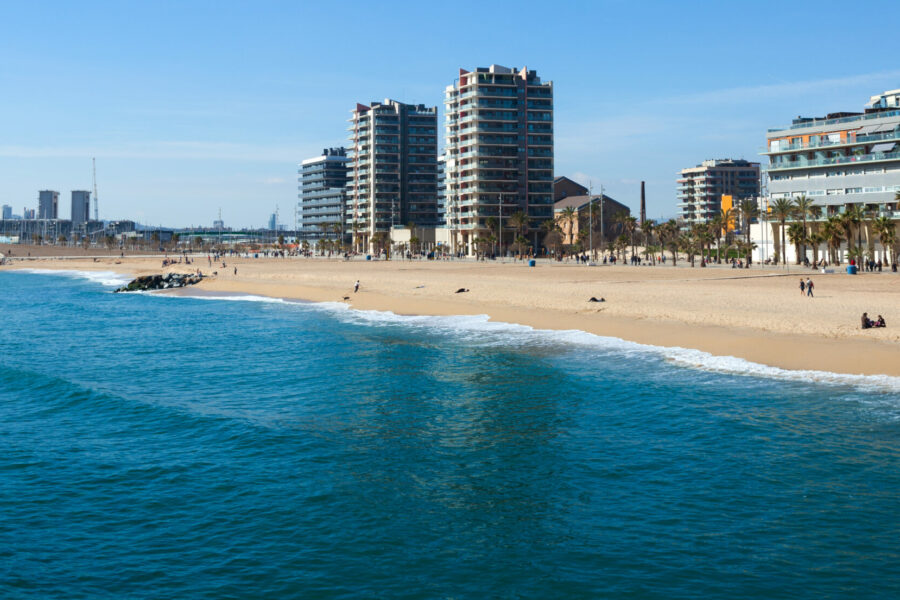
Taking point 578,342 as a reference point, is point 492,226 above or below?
above

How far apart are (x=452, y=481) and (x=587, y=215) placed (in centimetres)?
14201

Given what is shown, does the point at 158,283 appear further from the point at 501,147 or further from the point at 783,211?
the point at 501,147

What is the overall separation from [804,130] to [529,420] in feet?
323

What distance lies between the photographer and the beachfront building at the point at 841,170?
93.6 m

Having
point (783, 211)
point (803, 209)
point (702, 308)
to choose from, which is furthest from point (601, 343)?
point (783, 211)

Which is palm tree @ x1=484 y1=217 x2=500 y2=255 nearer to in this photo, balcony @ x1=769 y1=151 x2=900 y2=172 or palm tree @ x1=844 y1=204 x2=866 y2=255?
balcony @ x1=769 y1=151 x2=900 y2=172

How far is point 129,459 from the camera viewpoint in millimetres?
19297

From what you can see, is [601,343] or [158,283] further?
[158,283]

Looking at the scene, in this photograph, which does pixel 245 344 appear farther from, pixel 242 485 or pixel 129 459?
pixel 242 485

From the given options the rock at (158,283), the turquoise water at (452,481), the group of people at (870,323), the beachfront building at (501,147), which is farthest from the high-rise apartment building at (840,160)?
the rock at (158,283)

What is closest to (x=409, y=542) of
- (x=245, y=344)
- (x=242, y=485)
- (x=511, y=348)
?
(x=242, y=485)

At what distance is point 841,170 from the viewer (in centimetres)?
9956

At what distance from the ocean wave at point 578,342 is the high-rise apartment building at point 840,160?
68.7 m

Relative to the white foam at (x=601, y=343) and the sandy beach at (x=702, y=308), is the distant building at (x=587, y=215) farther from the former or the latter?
the white foam at (x=601, y=343)
